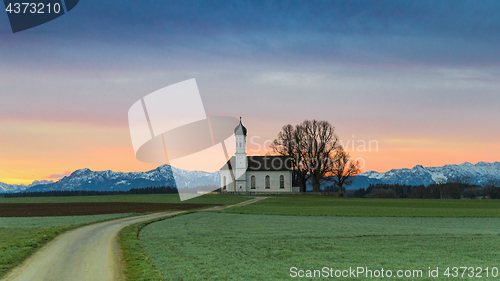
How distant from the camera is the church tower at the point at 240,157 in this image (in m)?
96.9

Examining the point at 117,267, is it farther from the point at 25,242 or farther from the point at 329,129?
the point at 329,129

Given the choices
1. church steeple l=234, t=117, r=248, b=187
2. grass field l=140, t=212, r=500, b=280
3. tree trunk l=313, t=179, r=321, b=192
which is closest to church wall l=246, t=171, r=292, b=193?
church steeple l=234, t=117, r=248, b=187

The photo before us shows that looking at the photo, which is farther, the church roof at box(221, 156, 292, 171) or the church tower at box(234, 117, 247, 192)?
the church tower at box(234, 117, 247, 192)

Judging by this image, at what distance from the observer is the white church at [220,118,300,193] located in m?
96.6

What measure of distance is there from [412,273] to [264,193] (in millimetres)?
80964

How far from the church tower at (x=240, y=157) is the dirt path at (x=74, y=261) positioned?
2979 inches

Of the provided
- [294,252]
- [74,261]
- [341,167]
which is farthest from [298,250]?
[341,167]

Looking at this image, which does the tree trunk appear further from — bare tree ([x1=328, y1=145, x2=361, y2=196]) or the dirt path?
the dirt path

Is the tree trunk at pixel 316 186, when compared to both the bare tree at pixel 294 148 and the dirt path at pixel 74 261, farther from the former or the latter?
the dirt path at pixel 74 261

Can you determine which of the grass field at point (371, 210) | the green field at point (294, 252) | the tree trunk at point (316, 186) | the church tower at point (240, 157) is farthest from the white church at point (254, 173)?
the green field at point (294, 252)

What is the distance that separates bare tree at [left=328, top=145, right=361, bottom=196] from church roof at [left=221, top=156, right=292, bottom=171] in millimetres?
10792

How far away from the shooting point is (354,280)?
12.6 m

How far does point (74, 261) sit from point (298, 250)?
29.8 feet

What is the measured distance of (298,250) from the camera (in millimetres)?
17969
